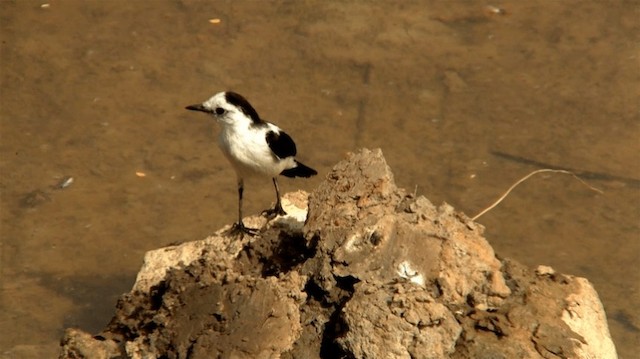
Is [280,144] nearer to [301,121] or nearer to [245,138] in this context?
[245,138]

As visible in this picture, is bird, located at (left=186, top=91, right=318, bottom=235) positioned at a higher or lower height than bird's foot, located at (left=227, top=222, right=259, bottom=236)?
higher

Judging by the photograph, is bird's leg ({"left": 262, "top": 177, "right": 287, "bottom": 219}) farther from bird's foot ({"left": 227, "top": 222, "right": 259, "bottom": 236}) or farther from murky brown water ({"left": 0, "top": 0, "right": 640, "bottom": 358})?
murky brown water ({"left": 0, "top": 0, "right": 640, "bottom": 358})

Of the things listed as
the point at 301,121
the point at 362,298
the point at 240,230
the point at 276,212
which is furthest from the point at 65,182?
the point at 362,298

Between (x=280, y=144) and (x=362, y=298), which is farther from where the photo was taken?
(x=280, y=144)

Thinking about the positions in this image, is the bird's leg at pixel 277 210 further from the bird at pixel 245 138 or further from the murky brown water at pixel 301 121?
the murky brown water at pixel 301 121

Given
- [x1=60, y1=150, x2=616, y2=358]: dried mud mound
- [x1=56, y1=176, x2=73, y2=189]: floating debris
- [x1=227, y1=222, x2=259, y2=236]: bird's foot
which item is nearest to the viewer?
[x1=60, y1=150, x2=616, y2=358]: dried mud mound

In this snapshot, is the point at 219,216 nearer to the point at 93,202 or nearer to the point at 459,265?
the point at 93,202

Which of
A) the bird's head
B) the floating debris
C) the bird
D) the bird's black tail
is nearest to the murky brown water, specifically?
the floating debris

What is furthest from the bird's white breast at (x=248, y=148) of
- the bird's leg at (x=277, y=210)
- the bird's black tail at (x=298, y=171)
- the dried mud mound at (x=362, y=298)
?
the dried mud mound at (x=362, y=298)
